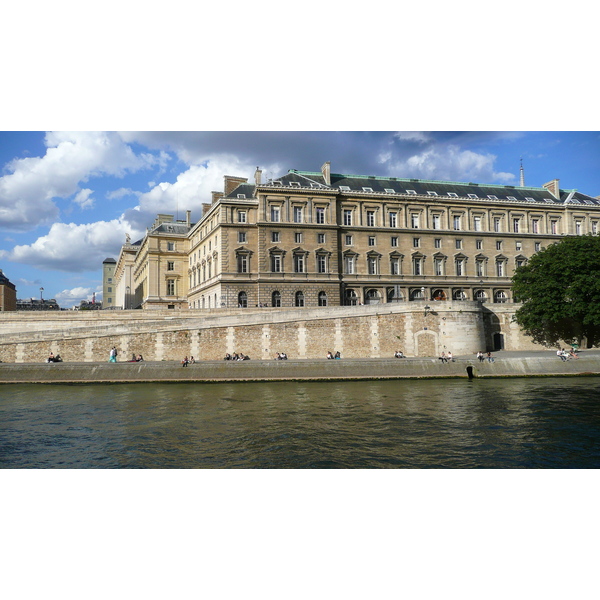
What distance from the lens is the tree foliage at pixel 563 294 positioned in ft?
110

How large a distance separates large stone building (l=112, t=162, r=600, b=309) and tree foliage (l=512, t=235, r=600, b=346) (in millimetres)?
10854

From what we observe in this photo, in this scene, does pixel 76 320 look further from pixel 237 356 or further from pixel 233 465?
pixel 233 465

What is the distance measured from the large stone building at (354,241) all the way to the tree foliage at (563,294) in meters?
10.9

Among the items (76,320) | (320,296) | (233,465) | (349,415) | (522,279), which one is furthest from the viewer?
(320,296)

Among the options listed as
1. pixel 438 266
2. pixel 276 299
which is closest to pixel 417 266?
pixel 438 266

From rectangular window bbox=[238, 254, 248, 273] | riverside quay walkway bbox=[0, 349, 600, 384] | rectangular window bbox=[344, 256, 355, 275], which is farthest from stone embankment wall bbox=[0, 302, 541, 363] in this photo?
rectangular window bbox=[344, 256, 355, 275]

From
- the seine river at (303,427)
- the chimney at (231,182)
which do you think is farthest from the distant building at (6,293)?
the seine river at (303,427)

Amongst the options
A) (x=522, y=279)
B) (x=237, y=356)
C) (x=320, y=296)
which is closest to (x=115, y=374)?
(x=237, y=356)

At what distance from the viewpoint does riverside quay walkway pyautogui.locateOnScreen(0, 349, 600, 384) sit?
87.6 ft

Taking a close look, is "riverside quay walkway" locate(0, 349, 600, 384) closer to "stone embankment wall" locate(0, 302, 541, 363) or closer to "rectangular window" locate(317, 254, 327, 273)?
"stone embankment wall" locate(0, 302, 541, 363)

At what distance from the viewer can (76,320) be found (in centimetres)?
3269

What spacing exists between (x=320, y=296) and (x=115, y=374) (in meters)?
19.5

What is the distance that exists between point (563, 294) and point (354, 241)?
17.0 m

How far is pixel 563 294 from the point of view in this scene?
34.1 meters
